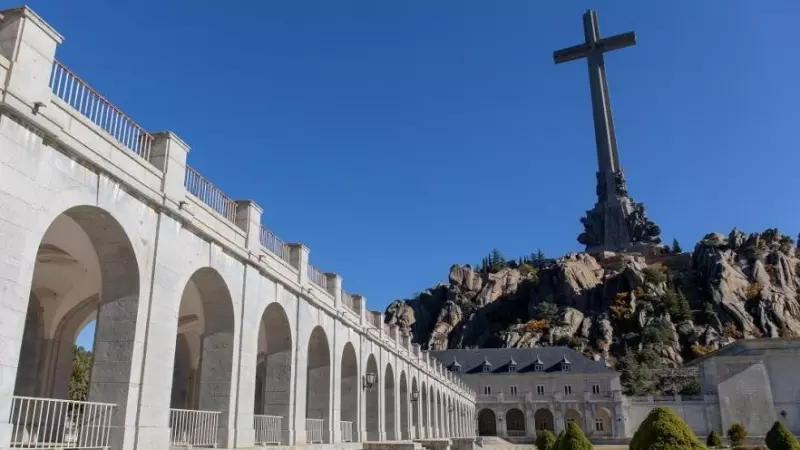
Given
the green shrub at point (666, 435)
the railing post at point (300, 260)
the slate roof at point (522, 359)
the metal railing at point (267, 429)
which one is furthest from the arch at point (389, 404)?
the slate roof at point (522, 359)

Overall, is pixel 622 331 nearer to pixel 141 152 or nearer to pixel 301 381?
pixel 301 381

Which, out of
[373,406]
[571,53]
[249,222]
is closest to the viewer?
[249,222]

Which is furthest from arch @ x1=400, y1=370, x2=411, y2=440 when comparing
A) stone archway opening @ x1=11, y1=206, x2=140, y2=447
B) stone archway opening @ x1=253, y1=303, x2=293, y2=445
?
stone archway opening @ x1=11, y1=206, x2=140, y2=447

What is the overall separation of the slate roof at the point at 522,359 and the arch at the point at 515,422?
17.9 ft

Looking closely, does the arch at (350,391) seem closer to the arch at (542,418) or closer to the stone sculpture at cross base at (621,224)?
the arch at (542,418)

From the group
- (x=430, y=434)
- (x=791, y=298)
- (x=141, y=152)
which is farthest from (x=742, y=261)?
(x=141, y=152)

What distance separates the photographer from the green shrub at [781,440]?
3216 cm

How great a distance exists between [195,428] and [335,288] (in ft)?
36.1

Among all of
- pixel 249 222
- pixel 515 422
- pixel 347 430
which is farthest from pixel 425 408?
pixel 515 422

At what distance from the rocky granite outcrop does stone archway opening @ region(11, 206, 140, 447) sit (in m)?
92.9

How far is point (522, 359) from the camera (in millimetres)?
86375

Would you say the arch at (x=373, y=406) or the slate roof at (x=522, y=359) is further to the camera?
the slate roof at (x=522, y=359)

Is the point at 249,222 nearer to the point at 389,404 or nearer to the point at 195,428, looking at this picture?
the point at 195,428

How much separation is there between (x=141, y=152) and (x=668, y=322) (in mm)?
104500
